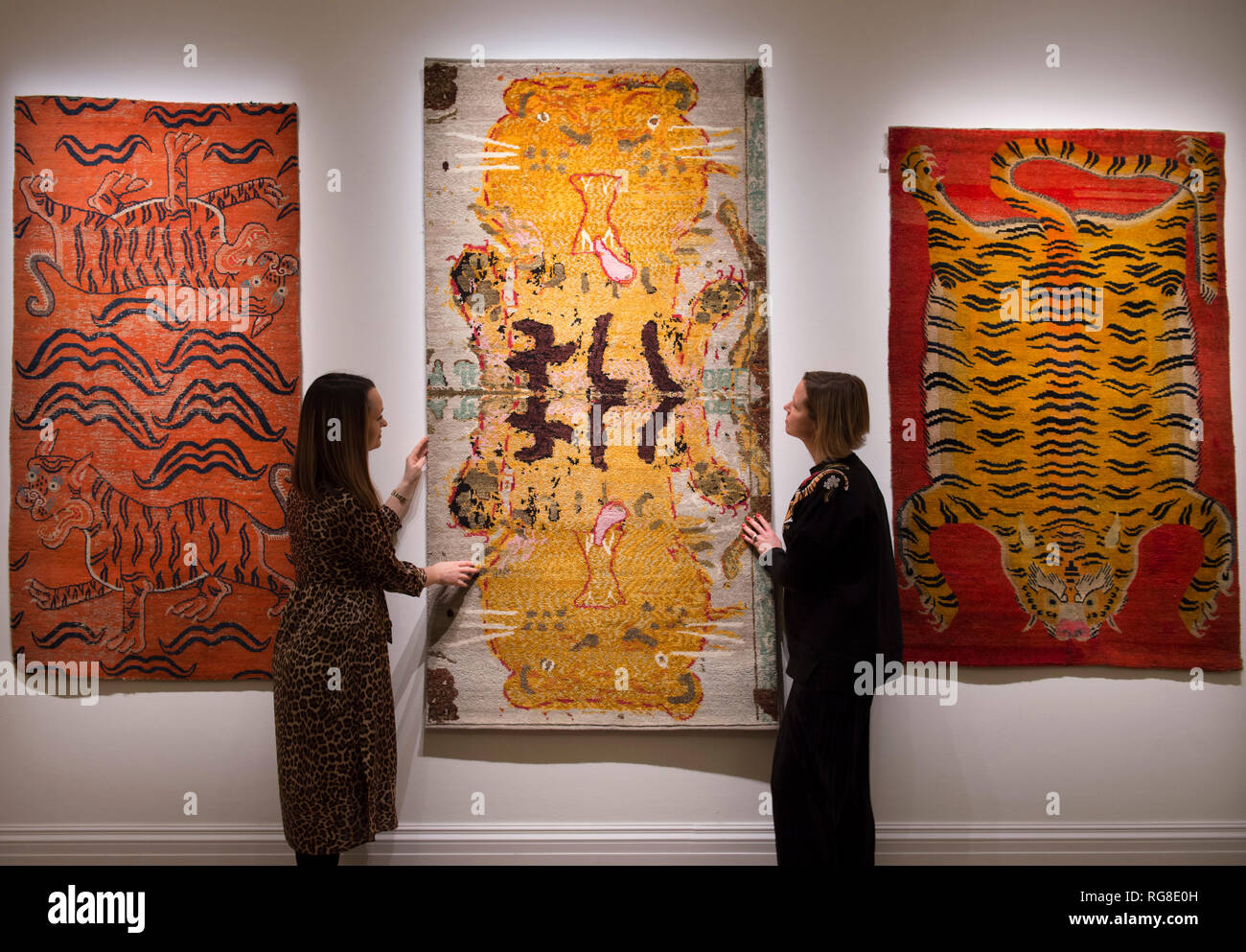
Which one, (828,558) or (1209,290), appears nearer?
(828,558)

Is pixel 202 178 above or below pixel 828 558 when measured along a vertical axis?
above

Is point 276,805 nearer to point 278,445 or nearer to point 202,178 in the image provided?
point 278,445

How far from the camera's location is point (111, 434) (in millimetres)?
2594

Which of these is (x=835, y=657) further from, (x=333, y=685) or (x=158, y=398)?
(x=158, y=398)

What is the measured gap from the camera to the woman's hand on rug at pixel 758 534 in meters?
2.49

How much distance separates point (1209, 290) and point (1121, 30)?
99cm

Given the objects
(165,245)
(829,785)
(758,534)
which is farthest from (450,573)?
(165,245)

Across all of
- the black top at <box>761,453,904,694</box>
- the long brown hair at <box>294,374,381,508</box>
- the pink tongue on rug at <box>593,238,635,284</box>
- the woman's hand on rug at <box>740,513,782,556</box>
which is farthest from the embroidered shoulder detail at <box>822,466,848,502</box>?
the long brown hair at <box>294,374,381,508</box>

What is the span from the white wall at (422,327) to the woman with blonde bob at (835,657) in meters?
0.45

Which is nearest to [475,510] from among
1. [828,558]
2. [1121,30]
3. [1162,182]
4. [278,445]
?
[278,445]

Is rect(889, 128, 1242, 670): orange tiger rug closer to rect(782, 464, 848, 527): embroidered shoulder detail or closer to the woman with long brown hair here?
rect(782, 464, 848, 527): embroidered shoulder detail

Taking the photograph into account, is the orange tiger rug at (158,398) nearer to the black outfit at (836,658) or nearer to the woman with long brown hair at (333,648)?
the woman with long brown hair at (333,648)

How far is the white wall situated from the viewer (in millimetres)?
2615

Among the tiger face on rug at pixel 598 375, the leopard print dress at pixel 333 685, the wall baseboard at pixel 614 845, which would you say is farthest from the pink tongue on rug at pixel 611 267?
the wall baseboard at pixel 614 845
